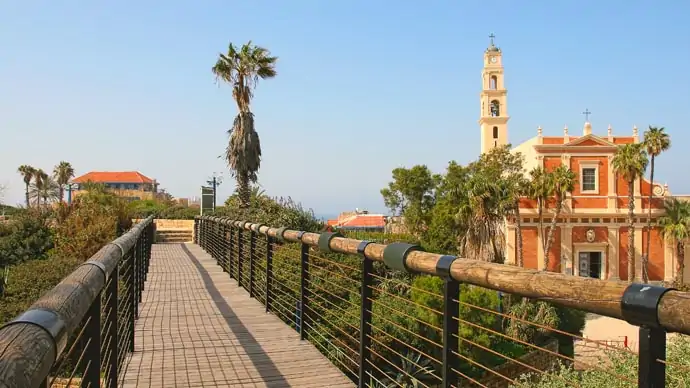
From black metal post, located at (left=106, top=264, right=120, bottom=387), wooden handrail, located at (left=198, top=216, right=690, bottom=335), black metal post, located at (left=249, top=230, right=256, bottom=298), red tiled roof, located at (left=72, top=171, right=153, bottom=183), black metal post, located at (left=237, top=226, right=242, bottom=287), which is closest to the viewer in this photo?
wooden handrail, located at (left=198, top=216, right=690, bottom=335)

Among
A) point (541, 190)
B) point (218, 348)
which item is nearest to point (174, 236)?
point (541, 190)

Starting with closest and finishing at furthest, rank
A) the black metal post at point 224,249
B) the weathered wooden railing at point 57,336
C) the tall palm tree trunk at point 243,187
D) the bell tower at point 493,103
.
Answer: the weathered wooden railing at point 57,336 → the black metal post at point 224,249 → the tall palm tree trunk at point 243,187 → the bell tower at point 493,103

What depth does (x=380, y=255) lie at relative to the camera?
3.84m

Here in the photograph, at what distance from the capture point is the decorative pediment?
134 ft

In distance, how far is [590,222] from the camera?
40781 millimetres

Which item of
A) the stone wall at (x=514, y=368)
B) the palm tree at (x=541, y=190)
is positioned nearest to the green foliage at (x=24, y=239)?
the stone wall at (x=514, y=368)

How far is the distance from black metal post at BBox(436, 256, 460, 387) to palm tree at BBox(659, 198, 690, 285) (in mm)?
41296

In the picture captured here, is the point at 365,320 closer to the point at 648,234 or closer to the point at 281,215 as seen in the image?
the point at 281,215

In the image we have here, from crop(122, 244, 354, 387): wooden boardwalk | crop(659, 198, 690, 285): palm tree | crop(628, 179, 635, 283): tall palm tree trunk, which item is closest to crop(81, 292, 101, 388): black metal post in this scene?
crop(122, 244, 354, 387): wooden boardwalk

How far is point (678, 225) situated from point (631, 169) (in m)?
4.75

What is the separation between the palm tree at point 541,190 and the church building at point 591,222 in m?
0.37

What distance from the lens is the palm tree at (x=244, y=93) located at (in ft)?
89.2

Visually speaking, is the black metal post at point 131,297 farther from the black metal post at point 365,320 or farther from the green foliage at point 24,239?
the green foliage at point 24,239

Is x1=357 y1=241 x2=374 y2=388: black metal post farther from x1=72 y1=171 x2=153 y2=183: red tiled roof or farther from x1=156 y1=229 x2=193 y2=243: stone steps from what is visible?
x1=72 y1=171 x2=153 y2=183: red tiled roof
